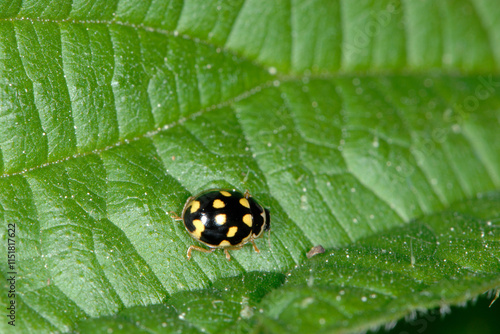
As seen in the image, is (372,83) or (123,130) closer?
(123,130)

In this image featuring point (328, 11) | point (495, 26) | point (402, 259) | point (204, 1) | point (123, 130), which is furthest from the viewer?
point (495, 26)

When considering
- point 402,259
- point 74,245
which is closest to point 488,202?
point 402,259

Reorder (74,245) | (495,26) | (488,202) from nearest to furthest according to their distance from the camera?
1. (74,245)
2. (488,202)
3. (495,26)

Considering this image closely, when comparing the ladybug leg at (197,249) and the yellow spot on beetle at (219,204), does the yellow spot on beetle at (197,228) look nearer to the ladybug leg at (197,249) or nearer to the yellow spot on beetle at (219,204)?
the ladybug leg at (197,249)

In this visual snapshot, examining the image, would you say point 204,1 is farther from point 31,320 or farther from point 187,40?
point 31,320

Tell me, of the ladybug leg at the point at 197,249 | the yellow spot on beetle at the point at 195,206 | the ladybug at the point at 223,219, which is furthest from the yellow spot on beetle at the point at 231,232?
the yellow spot on beetle at the point at 195,206

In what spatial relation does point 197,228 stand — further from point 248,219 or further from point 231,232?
point 248,219
